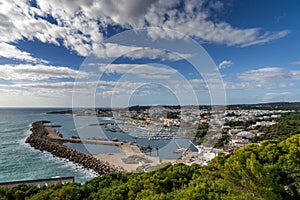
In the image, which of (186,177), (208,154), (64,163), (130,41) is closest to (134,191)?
(186,177)

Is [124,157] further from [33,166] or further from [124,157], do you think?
[33,166]

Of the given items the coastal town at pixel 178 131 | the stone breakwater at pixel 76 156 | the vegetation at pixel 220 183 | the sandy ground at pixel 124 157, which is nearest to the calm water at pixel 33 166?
the stone breakwater at pixel 76 156

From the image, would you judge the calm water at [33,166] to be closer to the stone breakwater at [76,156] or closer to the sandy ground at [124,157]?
the stone breakwater at [76,156]

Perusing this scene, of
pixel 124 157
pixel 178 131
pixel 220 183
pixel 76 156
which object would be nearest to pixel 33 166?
pixel 76 156


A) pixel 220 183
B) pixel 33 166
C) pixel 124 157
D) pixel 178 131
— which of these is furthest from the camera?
pixel 124 157

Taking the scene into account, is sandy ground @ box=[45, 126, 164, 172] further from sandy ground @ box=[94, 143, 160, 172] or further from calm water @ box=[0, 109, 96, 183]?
calm water @ box=[0, 109, 96, 183]

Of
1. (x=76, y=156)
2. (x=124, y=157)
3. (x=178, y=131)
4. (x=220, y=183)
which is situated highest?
(x=220, y=183)

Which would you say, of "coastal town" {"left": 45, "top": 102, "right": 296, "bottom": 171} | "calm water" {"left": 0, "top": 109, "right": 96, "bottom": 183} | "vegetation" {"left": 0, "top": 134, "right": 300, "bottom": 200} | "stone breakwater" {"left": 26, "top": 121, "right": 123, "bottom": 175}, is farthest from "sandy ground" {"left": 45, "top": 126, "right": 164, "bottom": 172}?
"vegetation" {"left": 0, "top": 134, "right": 300, "bottom": 200}

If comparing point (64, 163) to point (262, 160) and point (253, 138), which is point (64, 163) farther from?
point (253, 138)
